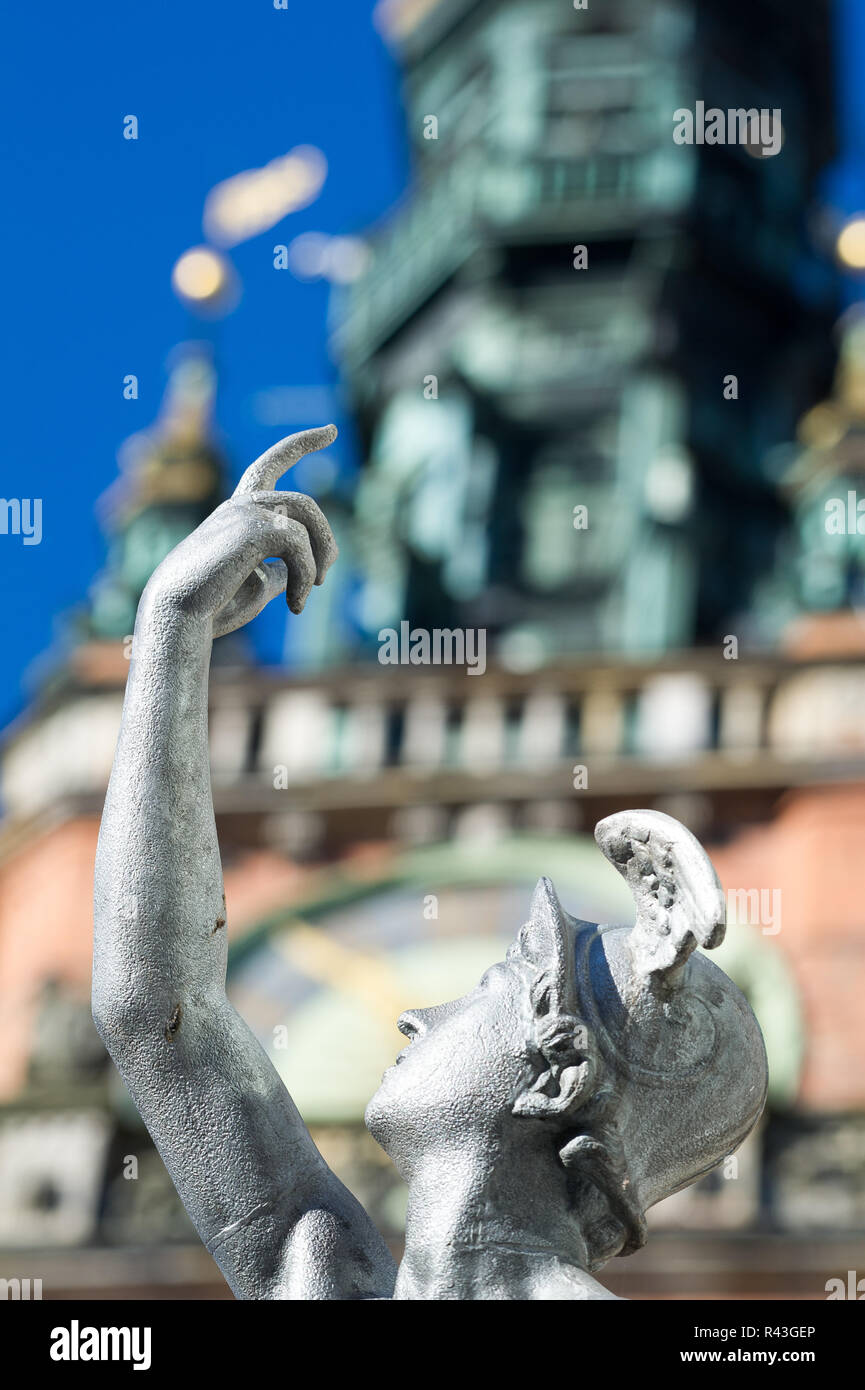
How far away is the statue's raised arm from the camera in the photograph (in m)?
3.79

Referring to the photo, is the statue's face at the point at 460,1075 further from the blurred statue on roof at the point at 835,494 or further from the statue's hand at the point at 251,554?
the blurred statue on roof at the point at 835,494

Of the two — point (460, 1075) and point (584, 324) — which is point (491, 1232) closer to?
point (460, 1075)

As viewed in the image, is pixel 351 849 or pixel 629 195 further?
pixel 629 195

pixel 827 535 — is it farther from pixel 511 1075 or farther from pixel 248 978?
pixel 511 1075

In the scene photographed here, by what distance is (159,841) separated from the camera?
3.78 metres

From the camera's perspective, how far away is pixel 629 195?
89.5 ft

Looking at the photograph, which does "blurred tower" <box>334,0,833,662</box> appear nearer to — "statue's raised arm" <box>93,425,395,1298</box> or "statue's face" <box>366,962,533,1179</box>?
"statue's raised arm" <box>93,425,395,1298</box>

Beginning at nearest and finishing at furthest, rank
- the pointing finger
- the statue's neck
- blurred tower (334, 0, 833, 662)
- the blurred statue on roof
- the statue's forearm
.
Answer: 1. the statue's neck
2. the statue's forearm
3. the pointing finger
4. the blurred statue on roof
5. blurred tower (334, 0, 833, 662)

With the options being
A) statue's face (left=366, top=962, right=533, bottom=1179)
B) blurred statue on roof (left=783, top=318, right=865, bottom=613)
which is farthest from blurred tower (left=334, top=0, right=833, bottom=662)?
statue's face (left=366, top=962, right=533, bottom=1179)

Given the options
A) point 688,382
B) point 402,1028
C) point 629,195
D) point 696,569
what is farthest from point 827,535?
point 402,1028

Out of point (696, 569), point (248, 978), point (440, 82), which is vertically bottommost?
point (248, 978)

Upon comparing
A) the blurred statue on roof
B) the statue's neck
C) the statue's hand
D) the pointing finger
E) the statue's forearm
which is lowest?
the statue's neck
